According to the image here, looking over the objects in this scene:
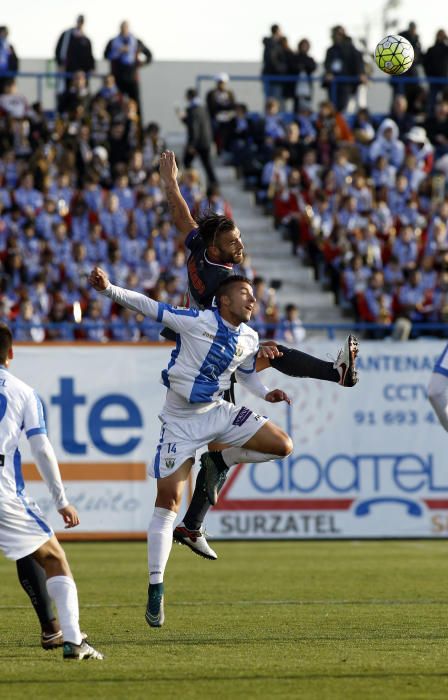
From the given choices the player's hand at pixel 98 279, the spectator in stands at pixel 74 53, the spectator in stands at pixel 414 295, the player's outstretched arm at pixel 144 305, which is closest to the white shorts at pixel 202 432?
the player's outstretched arm at pixel 144 305

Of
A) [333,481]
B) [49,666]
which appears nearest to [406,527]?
[333,481]

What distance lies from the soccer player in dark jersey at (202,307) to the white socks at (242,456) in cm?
8

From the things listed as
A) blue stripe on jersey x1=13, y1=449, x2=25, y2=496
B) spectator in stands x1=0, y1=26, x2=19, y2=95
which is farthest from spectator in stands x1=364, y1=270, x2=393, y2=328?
blue stripe on jersey x1=13, y1=449, x2=25, y2=496

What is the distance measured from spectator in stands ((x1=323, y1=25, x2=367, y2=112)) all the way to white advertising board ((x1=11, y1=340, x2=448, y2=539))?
10863mm

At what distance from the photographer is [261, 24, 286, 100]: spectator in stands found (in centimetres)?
2797

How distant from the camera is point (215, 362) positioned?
1006 centimetres

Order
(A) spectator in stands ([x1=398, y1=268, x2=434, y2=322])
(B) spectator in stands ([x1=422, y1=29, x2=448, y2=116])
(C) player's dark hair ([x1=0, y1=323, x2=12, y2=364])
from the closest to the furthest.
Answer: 1. (C) player's dark hair ([x1=0, y1=323, x2=12, y2=364])
2. (A) spectator in stands ([x1=398, y1=268, x2=434, y2=322])
3. (B) spectator in stands ([x1=422, y1=29, x2=448, y2=116])

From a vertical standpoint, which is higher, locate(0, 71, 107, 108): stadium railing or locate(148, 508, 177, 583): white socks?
locate(0, 71, 107, 108): stadium railing

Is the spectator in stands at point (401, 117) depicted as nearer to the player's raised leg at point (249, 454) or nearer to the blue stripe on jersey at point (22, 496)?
the player's raised leg at point (249, 454)

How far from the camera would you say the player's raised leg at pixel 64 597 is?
8109mm

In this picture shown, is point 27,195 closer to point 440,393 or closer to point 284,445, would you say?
point 440,393

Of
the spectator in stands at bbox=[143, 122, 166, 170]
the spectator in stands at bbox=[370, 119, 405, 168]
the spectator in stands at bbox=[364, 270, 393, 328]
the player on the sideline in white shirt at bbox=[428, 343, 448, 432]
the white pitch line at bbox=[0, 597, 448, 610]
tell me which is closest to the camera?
the player on the sideline in white shirt at bbox=[428, 343, 448, 432]

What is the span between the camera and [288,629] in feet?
32.6

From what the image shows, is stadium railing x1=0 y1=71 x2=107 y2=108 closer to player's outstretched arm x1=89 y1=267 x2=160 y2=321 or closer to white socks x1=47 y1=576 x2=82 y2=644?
player's outstretched arm x1=89 y1=267 x2=160 y2=321
